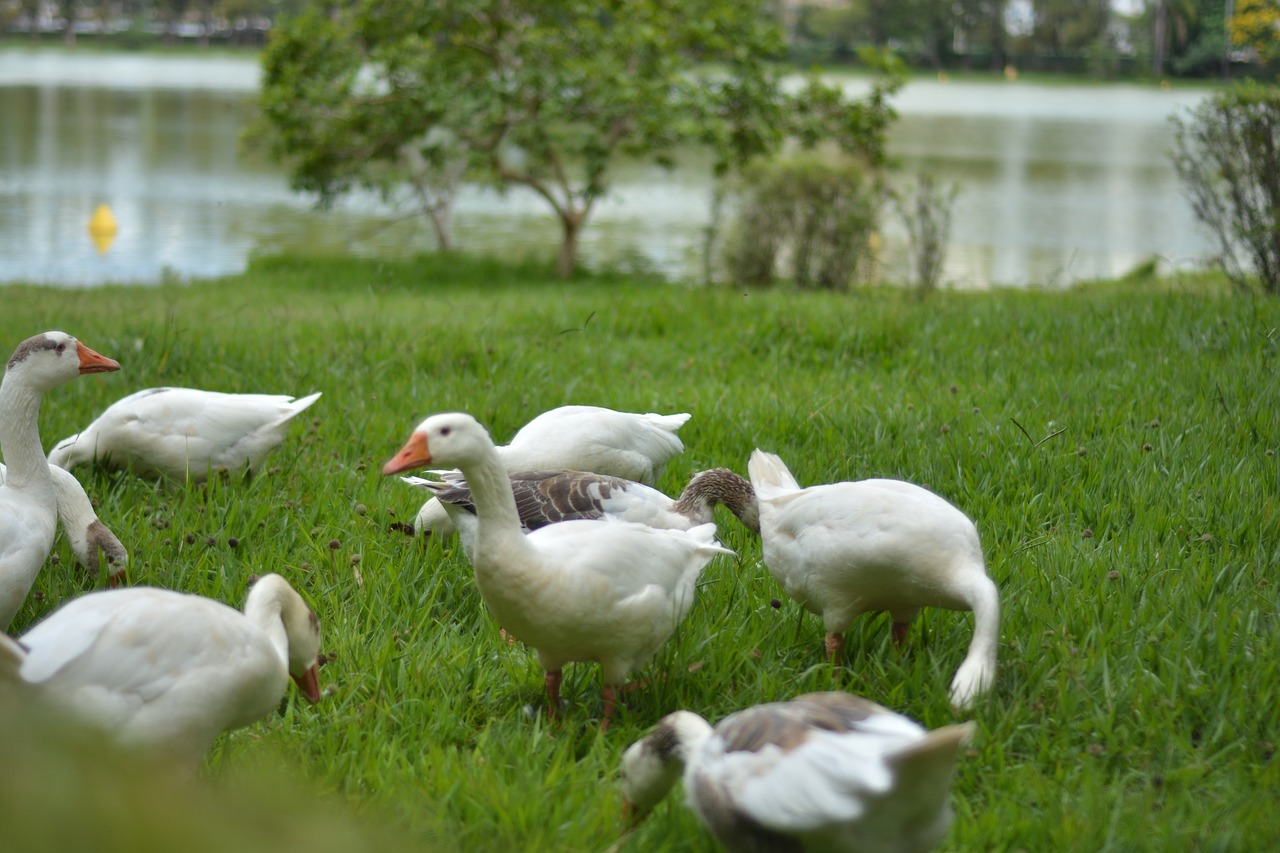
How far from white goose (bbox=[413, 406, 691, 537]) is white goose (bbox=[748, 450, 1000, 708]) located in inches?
42.5

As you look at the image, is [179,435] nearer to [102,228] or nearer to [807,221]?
[807,221]

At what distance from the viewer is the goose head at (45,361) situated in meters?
3.53

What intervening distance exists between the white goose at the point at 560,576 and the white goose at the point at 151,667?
21.7 inches

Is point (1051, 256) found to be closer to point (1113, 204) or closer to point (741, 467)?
point (1113, 204)

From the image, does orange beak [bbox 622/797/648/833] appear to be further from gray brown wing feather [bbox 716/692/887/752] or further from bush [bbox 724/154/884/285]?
bush [bbox 724/154/884/285]

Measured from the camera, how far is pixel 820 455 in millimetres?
4926

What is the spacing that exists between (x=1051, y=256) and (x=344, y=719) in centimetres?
1718

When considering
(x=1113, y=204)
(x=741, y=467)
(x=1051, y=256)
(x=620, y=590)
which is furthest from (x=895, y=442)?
(x=1113, y=204)

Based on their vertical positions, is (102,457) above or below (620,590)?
below

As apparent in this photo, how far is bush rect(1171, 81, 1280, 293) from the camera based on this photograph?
7934mm

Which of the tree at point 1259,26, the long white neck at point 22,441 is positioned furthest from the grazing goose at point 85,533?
the tree at point 1259,26

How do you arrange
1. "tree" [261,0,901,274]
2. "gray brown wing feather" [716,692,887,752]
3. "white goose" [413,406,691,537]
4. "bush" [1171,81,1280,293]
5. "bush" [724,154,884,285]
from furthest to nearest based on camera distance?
"bush" [724,154,884,285]
"tree" [261,0,901,274]
"bush" [1171,81,1280,293]
"white goose" [413,406,691,537]
"gray brown wing feather" [716,692,887,752]

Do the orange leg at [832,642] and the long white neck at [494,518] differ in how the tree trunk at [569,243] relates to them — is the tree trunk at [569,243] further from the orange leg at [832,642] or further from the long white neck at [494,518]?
the long white neck at [494,518]

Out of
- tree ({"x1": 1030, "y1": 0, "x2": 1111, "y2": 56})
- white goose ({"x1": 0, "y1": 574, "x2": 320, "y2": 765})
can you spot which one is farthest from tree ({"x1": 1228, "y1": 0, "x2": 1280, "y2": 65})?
tree ({"x1": 1030, "y1": 0, "x2": 1111, "y2": 56})
